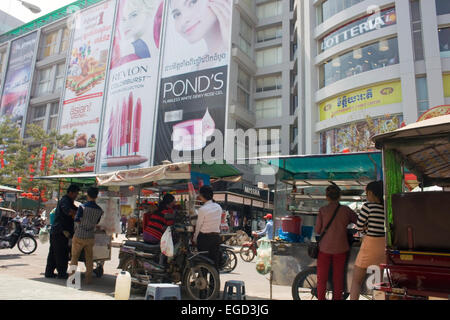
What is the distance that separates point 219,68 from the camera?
2995cm

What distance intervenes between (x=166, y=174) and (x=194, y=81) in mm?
25518

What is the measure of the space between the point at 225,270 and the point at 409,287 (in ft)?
23.3

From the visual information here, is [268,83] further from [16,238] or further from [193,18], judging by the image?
[16,238]

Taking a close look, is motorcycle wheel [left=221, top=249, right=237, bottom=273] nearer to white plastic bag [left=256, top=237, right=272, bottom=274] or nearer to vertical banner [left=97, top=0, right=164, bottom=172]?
white plastic bag [left=256, top=237, right=272, bottom=274]

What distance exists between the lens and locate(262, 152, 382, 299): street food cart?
546cm

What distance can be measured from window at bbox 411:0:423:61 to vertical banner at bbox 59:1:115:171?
100 ft

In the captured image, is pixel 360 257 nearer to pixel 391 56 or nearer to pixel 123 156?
pixel 391 56

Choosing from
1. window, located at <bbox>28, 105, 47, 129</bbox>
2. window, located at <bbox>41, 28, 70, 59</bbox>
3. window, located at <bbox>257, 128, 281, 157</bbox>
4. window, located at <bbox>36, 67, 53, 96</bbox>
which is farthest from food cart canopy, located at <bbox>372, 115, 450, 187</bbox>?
window, located at <bbox>36, 67, 53, 96</bbox>

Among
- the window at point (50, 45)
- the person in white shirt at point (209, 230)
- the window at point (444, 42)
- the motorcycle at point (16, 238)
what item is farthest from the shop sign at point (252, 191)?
the window at point (50, 45)

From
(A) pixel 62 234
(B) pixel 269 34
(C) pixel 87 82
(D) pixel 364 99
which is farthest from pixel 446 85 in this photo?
(C) pixel 87 82

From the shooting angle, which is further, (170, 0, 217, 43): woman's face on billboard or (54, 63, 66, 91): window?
(54, 63, 66, 91): window

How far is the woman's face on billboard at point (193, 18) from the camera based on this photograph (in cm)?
3147

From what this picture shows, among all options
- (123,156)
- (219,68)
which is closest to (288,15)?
(219,68)
